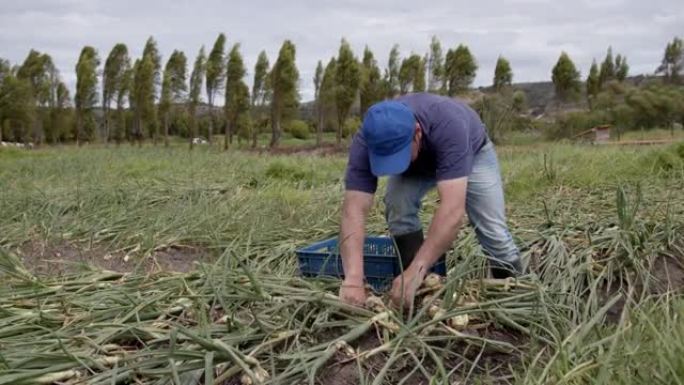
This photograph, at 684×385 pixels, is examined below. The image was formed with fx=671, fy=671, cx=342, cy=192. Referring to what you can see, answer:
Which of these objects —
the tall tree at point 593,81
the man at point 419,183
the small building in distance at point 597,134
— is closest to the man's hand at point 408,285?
the man at point 419,183

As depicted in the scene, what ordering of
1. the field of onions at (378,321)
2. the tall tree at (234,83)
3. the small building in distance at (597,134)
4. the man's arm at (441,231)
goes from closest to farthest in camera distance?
the field of onions at (378,321) → the man's arm at (441,231) → the small building in distance at (597,134) → the tall tree at (234,83)

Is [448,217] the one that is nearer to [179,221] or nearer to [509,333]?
[509,333]

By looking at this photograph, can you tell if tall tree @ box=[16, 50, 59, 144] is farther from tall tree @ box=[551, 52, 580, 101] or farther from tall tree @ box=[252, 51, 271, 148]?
tall tree @ box=[551, 52, 580, 101]

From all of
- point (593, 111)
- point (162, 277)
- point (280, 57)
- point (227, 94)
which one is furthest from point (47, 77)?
point (162, 277)

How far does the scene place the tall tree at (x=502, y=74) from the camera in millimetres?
23312

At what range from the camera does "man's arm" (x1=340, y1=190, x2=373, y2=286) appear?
197 cm

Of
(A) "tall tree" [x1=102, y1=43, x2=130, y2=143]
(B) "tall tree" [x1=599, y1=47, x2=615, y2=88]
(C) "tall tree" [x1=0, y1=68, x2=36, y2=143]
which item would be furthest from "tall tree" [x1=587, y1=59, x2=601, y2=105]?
(C) "tall tree" [x1=0, y1=68, x2=36, y2=143]

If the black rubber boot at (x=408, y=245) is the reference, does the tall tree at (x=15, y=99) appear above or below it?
above

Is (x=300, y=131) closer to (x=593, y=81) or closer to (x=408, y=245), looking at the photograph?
(x=593, y=81)

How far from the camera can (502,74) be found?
76.8 feet

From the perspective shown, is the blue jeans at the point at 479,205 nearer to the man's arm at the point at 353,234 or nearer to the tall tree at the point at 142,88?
the man's arm at the point at 353,234

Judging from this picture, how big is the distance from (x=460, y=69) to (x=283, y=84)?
570cm

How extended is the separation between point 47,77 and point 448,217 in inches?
941

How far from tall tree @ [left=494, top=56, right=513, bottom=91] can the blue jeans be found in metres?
21.8
